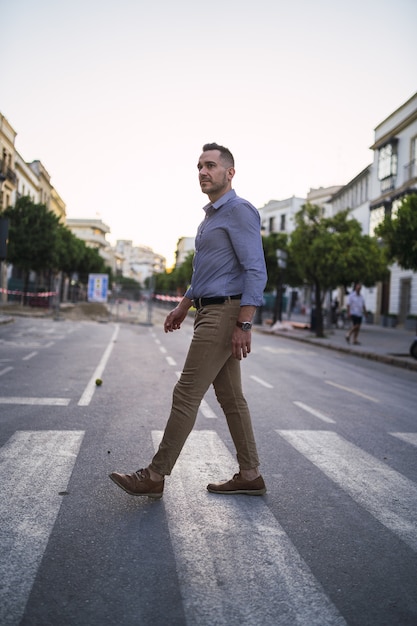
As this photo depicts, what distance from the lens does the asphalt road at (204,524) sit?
2.32 metres

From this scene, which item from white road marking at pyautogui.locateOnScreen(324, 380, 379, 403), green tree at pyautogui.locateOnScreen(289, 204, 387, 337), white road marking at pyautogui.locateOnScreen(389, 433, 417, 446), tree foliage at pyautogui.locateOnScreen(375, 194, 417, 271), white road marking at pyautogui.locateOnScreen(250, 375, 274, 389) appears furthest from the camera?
green tree at pyautogui.locateOnScreen(289, 204, 387, 337)

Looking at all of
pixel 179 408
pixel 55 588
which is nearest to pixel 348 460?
pixel 179 408

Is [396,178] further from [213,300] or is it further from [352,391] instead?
[213,300]

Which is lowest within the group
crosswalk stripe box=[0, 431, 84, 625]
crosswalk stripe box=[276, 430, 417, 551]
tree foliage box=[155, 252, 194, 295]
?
crosswalk stripe box=[276, 430, 417, 551]

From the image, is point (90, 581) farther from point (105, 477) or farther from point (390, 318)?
point (390, 318)

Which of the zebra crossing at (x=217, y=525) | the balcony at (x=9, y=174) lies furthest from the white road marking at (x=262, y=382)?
the balcony at (x=9, y=174)

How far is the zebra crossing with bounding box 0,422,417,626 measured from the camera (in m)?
2.32

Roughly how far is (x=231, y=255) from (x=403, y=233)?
42.5 ft

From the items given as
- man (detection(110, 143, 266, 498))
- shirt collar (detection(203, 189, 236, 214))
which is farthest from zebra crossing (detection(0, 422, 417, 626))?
→ shirt collar (detection(203, 189, 236, 214))

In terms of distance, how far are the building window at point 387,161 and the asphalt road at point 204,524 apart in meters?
34.9

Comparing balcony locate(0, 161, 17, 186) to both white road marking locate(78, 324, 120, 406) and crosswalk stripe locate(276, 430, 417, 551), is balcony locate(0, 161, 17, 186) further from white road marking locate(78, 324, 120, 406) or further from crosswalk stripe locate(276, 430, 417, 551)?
crosswalk stripe locate(276, 430, 417, 551)

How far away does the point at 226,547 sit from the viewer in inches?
113

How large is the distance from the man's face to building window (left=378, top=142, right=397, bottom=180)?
37.5 metres

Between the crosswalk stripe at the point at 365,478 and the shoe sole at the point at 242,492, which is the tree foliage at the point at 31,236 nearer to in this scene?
the crosswalk stripe at the point at 365,478
